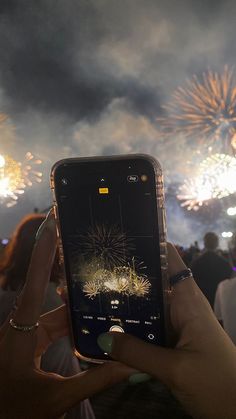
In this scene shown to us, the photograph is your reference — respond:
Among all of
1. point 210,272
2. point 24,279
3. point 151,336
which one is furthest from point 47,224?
point 210,272

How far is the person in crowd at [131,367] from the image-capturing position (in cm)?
105

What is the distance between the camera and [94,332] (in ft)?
4.95

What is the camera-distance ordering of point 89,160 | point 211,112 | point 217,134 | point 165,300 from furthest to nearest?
point 217,134
point 211,112
point 89,160
point 165,300

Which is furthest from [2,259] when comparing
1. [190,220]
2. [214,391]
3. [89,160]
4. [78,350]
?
[190,220]

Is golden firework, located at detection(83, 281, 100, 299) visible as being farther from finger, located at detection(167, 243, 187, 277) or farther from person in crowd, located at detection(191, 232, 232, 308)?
person in crowd, located at detection(191, 232, 232, 308)

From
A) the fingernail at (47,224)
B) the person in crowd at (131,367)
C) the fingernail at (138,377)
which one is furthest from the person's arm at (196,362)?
the fingernail at (47,224)

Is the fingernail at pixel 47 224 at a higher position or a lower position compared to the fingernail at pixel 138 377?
higher

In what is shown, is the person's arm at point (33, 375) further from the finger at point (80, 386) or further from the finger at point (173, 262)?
the finger at point (173, 262)

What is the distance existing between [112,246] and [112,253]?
3 cm

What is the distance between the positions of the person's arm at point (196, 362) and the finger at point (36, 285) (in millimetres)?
301

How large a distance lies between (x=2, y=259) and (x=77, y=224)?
1.74m

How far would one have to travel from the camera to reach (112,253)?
4.74 feet

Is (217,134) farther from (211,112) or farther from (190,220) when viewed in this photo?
(190,220)

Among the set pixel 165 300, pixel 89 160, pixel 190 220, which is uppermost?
pixel 190 220
